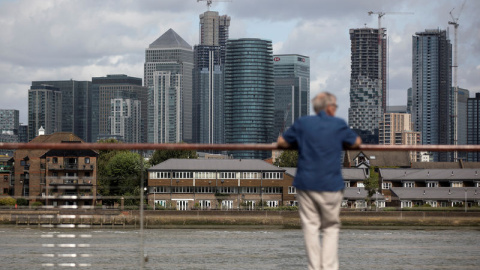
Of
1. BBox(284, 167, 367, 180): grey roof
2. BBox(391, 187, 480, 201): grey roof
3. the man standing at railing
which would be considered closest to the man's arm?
the man standing at railing

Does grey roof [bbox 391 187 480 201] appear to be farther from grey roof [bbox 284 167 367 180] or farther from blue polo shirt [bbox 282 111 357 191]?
blue polo shirt [bbox 282 111 357 191]

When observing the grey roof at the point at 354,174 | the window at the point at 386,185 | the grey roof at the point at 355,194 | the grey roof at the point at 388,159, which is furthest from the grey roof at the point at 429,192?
the grey roof at the point at 388,159

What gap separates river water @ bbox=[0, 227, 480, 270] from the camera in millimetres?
8844

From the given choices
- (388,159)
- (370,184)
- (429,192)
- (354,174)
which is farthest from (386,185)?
(388,159)

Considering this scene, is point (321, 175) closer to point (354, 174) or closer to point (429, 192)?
point (429, 192)

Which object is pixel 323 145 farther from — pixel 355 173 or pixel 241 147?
pixel 355 173

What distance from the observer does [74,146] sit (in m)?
8.20

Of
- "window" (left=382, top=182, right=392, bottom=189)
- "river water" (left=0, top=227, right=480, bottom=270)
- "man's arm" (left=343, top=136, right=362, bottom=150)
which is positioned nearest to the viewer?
"man's arm" (left=343, top=136, right=362, bottom=150)

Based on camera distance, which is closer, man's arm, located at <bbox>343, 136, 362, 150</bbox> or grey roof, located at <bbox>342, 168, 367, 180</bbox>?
man's arm, located at <bbox>343, 136, 362, 150</bbox>

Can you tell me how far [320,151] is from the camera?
23.2ft

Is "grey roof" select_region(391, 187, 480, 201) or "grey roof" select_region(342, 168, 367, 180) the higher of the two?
"grey roof" select_region(342, 168, 367, 180)

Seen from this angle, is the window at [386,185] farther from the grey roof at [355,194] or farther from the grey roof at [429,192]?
the grey roof at [355,194]

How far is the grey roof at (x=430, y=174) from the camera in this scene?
3844 inches

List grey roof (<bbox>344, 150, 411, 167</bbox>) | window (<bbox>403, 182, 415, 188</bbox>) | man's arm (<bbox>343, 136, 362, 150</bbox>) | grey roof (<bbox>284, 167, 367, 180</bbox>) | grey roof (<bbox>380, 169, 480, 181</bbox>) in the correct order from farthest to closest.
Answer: grey roof (<bbox>344, 150, 411, 167</bbox>), grey roof (<bbox>284, 167, 367, 180</bbox>), window (<bbox>403, 182, 415, 188</bbox>), grey roof (<bbox>380, 169, 480, 181</bbox>), man's arm (<bbox>343, 136, 362, 150</bbox>)
